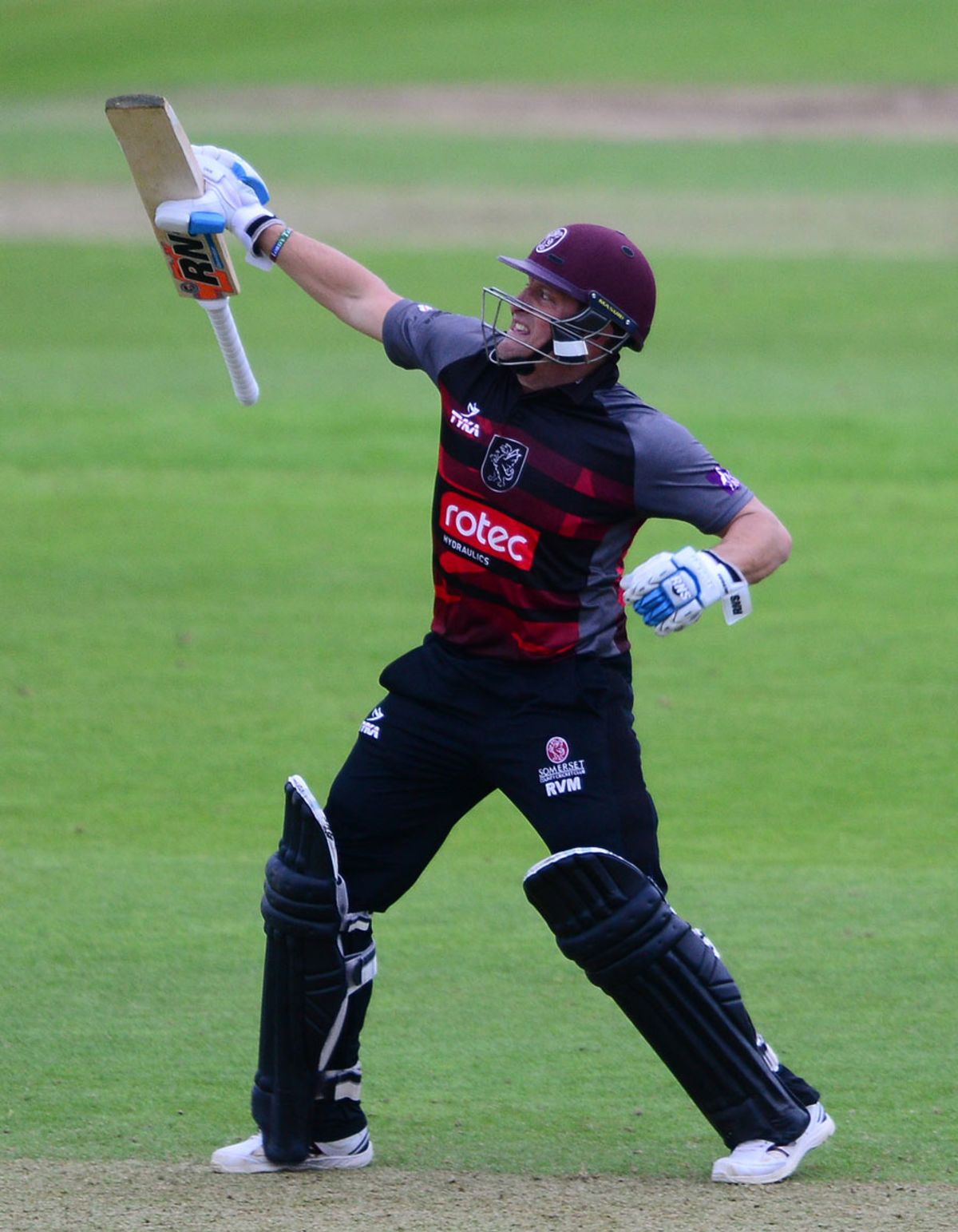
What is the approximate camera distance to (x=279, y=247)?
4770 mm

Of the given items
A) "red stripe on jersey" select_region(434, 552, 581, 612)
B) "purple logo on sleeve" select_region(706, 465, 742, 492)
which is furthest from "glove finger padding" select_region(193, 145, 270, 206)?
"purple logo on sleeve" select_region(706, 465, 742, 492)

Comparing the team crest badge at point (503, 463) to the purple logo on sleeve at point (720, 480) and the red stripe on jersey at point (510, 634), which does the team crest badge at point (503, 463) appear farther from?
the purple logo on sleeve at point (720, 480)

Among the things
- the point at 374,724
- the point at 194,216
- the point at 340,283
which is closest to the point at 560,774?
the point at 374,724

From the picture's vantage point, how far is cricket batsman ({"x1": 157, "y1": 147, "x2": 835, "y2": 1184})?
411 cm

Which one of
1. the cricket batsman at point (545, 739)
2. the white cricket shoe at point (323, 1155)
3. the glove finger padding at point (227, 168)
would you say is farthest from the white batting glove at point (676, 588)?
the glove finger padding at point (227, 168)

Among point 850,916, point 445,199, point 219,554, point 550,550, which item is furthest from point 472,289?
point 550,550

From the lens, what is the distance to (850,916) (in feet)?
19.1

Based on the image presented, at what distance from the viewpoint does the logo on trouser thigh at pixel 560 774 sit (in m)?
4.17

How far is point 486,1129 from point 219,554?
21.3 feet

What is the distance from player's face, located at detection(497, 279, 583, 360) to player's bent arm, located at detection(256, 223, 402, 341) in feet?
1.45

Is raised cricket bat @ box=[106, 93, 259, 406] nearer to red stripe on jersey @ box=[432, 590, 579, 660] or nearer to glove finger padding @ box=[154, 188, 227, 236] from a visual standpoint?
glove finger padding @ box=[154, 188, 227, 236]

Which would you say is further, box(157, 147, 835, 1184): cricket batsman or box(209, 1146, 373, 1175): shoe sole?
box(209, 1146, 373, 1175): shoe sole

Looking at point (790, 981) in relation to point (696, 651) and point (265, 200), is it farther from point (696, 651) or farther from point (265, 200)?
point (696, 651)

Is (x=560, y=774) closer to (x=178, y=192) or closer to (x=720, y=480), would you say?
(x=720, y=480)
